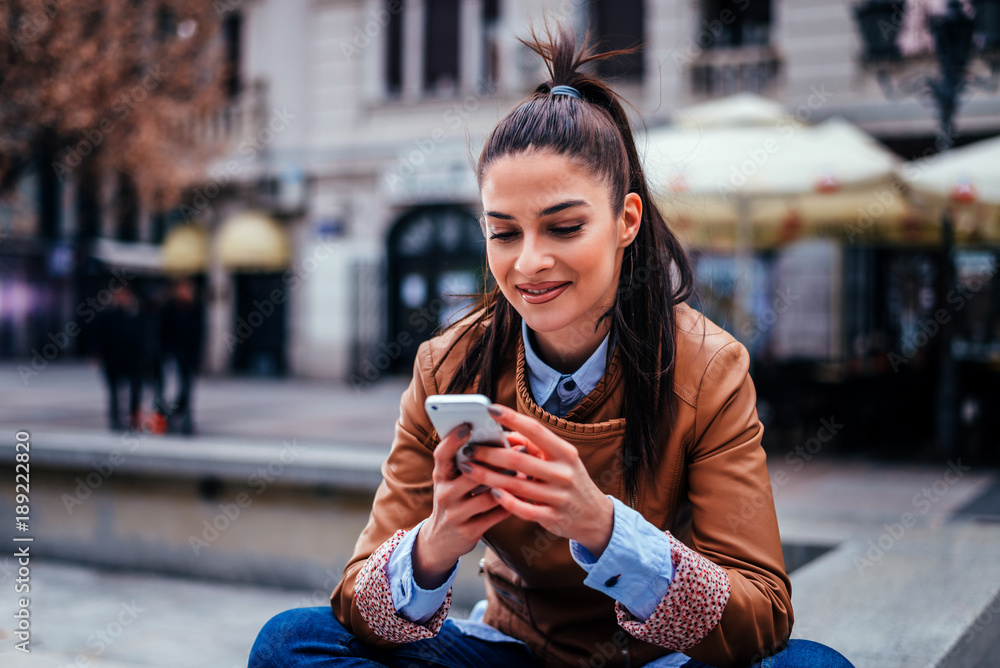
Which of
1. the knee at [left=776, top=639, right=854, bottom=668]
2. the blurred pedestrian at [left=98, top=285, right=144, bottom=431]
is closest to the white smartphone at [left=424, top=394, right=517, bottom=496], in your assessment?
the knee at [left=776, top=639, right=854, bottom=668]

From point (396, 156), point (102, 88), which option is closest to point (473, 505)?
point (102, 88)

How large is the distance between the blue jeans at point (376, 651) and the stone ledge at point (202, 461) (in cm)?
230

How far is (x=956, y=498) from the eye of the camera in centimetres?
571

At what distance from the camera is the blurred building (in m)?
12.7

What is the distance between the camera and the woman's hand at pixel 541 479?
1.23 metres

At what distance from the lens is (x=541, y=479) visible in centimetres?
125

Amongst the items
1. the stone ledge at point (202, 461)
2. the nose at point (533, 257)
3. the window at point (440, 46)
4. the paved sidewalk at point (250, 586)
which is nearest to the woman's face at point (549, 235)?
the nose at point (533, 257)

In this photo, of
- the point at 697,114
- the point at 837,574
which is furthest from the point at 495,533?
the point at 697,114

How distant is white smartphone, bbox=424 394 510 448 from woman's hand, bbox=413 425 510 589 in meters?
0.02

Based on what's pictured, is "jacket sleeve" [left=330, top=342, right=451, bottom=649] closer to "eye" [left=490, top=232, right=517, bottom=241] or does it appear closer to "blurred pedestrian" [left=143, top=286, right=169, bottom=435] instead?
"eye" [left=490, top=232, right=517, bottom=241]

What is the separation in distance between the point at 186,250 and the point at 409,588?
17.8 metres

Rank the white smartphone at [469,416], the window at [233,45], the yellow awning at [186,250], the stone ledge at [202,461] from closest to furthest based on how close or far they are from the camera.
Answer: the white smartphone at [469,416]
the stone ledge at [202,461]
the window at [233,45]
the yellow awning at [186,250]

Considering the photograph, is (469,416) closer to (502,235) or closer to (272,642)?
(502,235)

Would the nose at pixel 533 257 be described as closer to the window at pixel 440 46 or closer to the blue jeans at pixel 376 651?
the blue jeans at pixel 376 651
